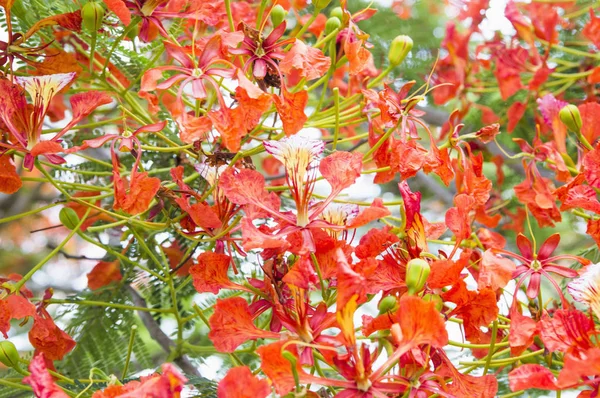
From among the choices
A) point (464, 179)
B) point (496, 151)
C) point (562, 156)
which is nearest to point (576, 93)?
point (496, 151)

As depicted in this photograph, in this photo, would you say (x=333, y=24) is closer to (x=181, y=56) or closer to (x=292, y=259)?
(x=181, y=56)

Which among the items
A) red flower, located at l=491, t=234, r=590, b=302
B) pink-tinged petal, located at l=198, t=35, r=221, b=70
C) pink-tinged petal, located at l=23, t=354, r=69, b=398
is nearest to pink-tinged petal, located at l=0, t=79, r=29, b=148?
pink-tinged petal, located at l=198, t=35, r=221, b=70

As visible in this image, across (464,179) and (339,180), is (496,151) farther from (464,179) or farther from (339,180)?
(339,180)

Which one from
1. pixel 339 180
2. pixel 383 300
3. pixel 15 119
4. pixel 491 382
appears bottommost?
pixel 491 382

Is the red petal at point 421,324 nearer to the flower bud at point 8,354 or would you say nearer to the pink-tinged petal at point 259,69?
the pink-tinged petal at point 259,69

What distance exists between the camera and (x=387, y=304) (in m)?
0.82

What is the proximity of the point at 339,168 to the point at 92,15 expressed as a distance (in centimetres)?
36

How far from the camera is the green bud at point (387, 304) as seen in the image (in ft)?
2.68

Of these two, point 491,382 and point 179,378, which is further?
point 491,382

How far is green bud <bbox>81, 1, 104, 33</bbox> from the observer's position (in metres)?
0.93

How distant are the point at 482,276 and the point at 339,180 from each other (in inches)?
7.6

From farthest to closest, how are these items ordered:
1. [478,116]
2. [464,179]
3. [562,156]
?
[478,116] → [562,156] → [464,179]

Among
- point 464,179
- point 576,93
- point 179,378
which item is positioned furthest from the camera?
point 576,93

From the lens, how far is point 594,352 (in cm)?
67
